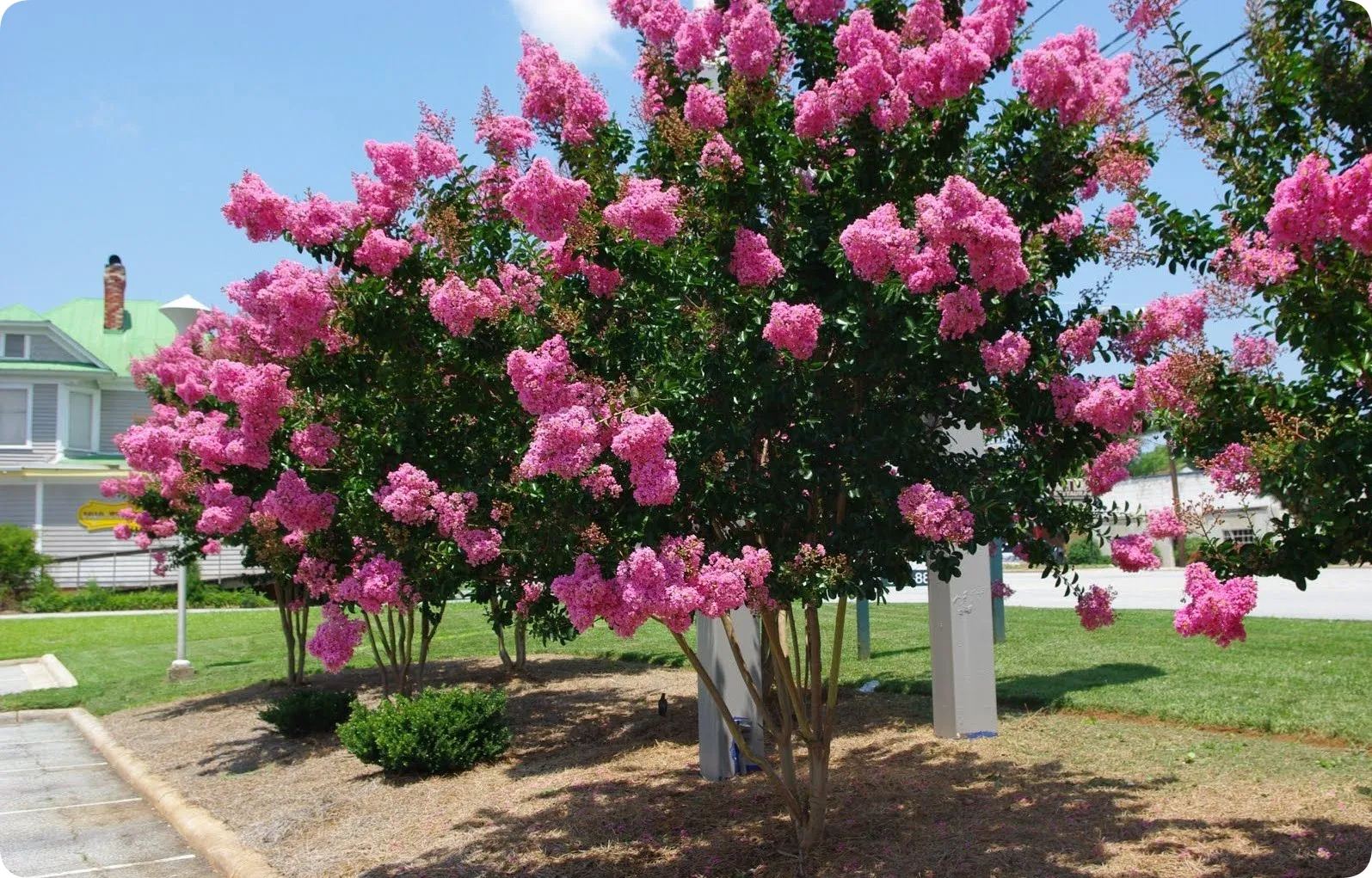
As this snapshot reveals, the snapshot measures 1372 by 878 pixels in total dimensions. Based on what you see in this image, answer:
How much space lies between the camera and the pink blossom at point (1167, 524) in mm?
4098

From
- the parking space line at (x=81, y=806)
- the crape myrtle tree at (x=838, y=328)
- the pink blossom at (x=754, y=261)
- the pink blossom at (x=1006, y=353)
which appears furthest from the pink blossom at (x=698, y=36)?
the parking space line at (x=81, y=806)

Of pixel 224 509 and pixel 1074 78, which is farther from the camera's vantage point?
pixel 224 509

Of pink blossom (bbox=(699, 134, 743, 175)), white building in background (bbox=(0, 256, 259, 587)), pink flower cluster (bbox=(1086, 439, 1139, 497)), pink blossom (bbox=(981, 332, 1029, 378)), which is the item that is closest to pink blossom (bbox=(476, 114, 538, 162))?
pink blossom (bbox=(699, 134, 743, 175))

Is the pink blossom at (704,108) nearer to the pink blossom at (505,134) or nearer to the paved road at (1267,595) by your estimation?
the pink blossom at (505,134)

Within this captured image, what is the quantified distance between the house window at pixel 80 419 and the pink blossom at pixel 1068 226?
1285 inches

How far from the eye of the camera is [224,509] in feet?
28.2

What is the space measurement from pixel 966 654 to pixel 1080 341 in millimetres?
3399

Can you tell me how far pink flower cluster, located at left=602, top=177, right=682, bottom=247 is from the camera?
441 cm

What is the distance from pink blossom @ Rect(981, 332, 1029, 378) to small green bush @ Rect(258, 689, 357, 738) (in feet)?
24.0

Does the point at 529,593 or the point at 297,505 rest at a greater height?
the point at 297,505

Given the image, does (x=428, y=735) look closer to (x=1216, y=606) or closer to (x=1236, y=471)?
(x=1216, y=606)

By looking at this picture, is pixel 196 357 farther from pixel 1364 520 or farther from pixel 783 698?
pixel 1364 520

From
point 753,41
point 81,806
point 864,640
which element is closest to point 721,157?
point 753,41

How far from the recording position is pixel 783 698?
545cm
